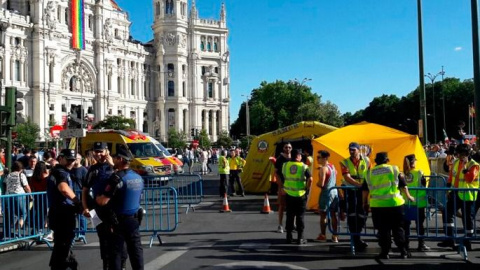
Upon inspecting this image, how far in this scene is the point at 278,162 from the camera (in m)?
11.9

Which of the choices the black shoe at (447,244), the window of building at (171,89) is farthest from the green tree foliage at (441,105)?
the black shoe at (447,244)

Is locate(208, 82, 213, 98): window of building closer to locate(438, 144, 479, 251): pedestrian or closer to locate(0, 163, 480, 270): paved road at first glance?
locate(0, 163, 480, 270): paved road

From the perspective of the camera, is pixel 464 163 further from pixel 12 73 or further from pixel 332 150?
pixel 12 73

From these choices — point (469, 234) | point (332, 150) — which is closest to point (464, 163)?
point (469, 234)

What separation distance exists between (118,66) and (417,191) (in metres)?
79.6

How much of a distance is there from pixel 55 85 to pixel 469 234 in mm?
67868

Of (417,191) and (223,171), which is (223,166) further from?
(417,191)

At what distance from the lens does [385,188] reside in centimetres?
855

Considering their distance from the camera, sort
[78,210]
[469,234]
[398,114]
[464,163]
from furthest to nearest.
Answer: [398,114] < [464,163] < [469,234] < [78,210]

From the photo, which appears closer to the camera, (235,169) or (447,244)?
(447,244)

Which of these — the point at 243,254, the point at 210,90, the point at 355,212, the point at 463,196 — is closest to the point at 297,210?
the point at 355,212

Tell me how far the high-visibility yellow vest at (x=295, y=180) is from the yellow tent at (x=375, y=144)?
14.4 feet

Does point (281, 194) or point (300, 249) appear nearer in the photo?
point (300, 249)

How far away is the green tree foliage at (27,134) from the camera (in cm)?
5534
